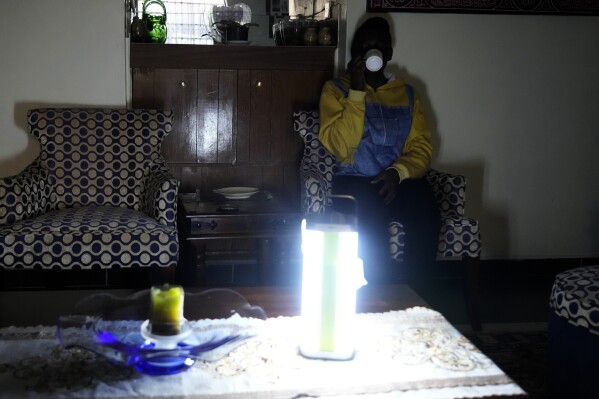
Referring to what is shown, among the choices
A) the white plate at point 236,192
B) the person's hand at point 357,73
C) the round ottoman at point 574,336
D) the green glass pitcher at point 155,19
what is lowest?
the round ottoman at point 574,336

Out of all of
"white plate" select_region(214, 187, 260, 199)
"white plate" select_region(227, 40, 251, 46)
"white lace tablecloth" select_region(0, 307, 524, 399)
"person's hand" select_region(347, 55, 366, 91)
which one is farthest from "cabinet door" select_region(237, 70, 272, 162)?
"white lace tablecloth" select_region(0, 307, 524, 399)

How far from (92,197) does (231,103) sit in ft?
2.96

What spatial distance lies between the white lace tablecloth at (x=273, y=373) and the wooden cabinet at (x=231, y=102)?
220 cm

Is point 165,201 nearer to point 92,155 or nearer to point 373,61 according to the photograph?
point 92,155

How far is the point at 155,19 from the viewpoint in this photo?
371 centimetres

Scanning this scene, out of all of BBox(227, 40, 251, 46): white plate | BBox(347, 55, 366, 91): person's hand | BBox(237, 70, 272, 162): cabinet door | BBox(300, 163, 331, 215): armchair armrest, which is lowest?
BBox(300, 163, 331, 215): armchair armrest

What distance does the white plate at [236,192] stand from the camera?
3492mm

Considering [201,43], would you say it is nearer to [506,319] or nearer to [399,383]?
[506,319]

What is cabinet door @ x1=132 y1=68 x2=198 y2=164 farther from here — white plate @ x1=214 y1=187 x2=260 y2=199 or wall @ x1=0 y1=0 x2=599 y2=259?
white plate @ x1=214 y1=187 x2=260 y2=199

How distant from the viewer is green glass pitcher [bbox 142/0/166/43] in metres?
3.71

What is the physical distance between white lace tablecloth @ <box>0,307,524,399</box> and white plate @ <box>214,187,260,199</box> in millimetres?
1803

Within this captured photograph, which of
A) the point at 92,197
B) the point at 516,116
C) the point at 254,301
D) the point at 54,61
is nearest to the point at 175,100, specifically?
the point at 54,61

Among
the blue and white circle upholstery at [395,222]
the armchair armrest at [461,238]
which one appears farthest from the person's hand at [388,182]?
the armchair armrest at [461,238]

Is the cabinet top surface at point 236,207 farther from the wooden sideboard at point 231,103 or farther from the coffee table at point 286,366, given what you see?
the coffee table at point 286,366
